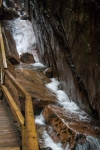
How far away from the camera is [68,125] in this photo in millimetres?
6457

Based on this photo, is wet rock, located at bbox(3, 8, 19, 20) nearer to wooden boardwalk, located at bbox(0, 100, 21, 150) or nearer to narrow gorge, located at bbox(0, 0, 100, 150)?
narrow gorge, located at bbox(0, 0, 100, 150)

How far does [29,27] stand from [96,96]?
1332cm

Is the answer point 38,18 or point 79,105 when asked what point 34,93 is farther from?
point 38,18

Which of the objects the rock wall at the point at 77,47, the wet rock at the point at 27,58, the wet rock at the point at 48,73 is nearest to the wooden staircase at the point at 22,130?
the rock wall at the point at 77,47

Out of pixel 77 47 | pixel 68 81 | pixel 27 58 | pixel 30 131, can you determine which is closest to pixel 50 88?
pixel 68 81

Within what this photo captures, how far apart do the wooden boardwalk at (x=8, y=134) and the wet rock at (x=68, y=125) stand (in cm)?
206

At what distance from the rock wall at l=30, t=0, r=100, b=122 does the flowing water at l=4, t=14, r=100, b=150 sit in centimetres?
25

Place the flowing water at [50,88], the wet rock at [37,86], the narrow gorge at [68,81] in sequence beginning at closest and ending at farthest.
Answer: the flowing water at [50,88]
the narrow gorge at [68,81]
the wet rock at [37,86]

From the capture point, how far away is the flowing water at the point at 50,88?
5.95 metres

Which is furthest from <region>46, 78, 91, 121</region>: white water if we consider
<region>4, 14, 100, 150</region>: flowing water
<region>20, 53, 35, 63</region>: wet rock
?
<region>20, 53, 35, 63</region>: wet rock

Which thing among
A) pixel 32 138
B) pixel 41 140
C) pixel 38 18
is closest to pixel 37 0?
pixel 38 18

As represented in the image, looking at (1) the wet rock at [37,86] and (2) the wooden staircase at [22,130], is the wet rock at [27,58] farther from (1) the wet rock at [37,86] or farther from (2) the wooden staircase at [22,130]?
(2) the wooden staircase at [22,130]

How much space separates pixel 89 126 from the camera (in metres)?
6.70

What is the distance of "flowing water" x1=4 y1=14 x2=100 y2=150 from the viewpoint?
5947mm
